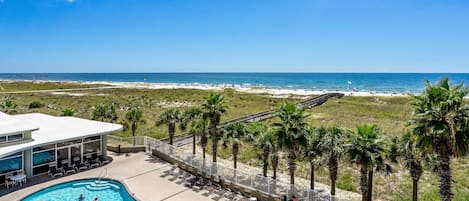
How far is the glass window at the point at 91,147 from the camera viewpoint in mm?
20094

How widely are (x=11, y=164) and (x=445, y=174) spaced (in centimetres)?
2128

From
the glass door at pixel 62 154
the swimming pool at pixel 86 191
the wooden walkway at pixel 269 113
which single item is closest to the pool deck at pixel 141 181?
the swimming pool at pixel 86 191

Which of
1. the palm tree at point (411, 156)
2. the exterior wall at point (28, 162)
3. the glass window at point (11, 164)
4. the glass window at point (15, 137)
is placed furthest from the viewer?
the exterior wall at point (28, 162)

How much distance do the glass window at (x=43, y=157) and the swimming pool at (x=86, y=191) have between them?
2638 millimetres

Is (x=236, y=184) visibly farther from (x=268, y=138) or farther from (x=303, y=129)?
(x=303, y=129)

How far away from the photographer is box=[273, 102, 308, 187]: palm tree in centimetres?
1380

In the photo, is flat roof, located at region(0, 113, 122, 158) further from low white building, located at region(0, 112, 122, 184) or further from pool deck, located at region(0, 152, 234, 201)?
pool deck, located at region(0, 152, 234, 201)

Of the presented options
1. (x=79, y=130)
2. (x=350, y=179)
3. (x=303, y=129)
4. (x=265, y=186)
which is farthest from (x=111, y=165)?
(x=350, y=179)

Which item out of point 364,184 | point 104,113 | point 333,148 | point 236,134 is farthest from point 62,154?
point 364,184

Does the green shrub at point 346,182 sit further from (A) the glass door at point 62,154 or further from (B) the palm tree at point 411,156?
(A) the glass door at point 62,154

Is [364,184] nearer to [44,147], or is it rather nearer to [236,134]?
[236,134]

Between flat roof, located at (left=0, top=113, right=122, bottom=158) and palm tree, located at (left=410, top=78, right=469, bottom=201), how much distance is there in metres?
18.4

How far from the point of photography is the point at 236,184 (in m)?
16.3

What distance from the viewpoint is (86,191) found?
16.0m
